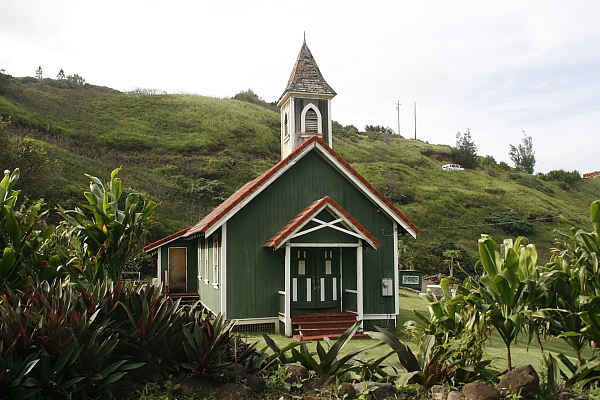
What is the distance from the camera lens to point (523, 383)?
6684 millimetres

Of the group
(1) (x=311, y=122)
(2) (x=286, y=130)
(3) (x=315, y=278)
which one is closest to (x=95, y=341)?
(3) (x=315, y=278)

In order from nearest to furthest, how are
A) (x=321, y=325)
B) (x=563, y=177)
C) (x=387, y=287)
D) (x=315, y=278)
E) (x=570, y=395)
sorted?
(x=570, y=395)
(x=321, y=325)
(x=315, y=278)
(x=387, y=287)
(x=563, y=177)

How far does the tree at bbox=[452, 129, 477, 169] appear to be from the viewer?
71.8 metres

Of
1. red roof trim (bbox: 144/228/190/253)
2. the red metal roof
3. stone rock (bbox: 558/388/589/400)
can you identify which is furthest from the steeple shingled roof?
stone rock (bbox: 558/388/589/400)

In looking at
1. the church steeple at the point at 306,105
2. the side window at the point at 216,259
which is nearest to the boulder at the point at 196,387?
the side window at the point at 216,259

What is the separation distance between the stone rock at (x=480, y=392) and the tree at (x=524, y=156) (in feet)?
279

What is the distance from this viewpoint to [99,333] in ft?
21.3

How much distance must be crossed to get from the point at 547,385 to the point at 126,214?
8.01 metres

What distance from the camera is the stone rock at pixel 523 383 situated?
6.68m

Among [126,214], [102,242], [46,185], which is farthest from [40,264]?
[46,185]

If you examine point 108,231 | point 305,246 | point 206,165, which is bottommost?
point 305,246

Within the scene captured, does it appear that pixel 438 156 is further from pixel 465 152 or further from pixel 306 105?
pixel 306 105

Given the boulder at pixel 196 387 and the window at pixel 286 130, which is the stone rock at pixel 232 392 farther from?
the window at pixel 286 130

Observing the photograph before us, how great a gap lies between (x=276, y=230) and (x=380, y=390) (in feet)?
28.4
